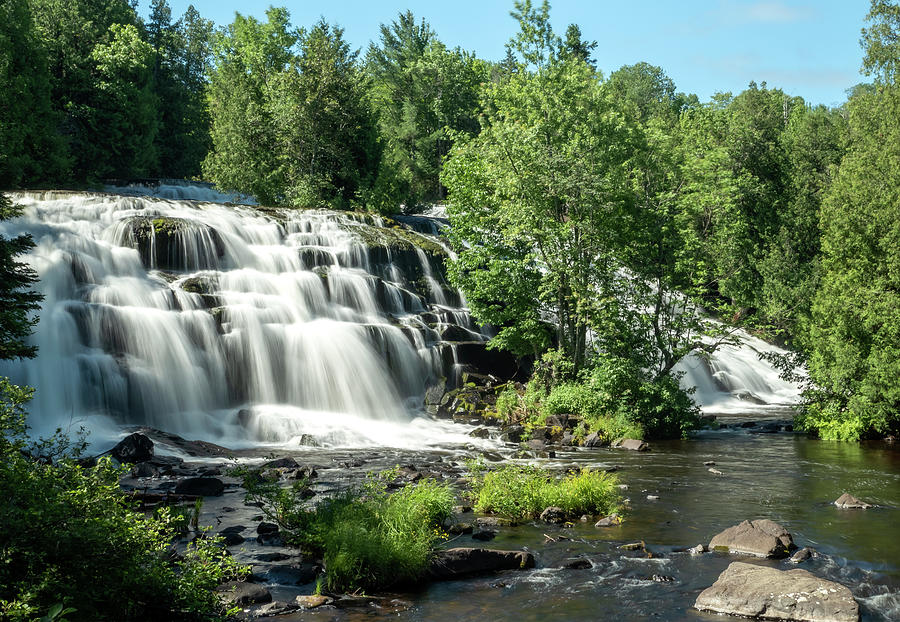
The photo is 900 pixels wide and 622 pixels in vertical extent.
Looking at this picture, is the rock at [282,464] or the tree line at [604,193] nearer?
the rock at [282,464]

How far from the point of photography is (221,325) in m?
26.5

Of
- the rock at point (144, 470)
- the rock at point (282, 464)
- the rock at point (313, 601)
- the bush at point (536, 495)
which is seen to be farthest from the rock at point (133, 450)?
the rock at point (313, 601)

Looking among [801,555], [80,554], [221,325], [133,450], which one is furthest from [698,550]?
[221,325]

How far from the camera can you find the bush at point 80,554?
244 inches

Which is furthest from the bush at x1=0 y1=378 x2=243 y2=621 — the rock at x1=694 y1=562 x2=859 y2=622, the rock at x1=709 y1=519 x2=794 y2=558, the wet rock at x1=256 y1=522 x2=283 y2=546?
the rock at x1=709 y1=519 x2=794 y2=558

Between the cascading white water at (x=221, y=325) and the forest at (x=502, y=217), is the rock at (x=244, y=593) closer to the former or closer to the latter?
the forest at (x=502, y=217)

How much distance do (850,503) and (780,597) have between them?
6971mm

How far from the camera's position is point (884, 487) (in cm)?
1672

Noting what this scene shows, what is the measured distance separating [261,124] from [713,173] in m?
33.2

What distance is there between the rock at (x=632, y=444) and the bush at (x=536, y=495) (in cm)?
821

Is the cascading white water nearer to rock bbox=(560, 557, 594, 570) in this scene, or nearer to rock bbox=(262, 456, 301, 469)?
rock bbox=(262, 456, 301, 469)

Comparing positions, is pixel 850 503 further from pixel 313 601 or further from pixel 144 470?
pixel 144 470

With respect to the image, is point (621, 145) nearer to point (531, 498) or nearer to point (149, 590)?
point (531, 498)

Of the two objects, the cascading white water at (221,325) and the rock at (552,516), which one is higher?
the cascading white water at (221,325)
